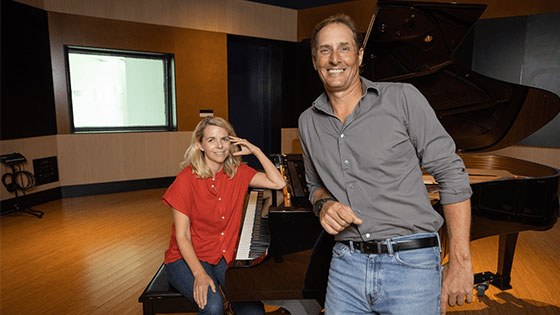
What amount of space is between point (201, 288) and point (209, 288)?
5 centimetres

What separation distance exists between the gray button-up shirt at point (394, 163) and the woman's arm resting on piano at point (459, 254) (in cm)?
4

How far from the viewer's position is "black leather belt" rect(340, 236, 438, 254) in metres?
1.23

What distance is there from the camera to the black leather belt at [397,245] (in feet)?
4.04

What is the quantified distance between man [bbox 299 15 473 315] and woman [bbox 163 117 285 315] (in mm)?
796

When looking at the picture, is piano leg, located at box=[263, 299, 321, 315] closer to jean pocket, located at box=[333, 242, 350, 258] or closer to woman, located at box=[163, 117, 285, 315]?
woman, located at box=[163, 117, 285, 315]

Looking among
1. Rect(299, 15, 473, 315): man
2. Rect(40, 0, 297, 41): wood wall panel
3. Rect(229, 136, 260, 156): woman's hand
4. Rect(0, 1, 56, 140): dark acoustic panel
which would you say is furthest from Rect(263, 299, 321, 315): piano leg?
Rect(40, 0, 297, 41): wood wall panel

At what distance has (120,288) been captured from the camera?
3.17 m

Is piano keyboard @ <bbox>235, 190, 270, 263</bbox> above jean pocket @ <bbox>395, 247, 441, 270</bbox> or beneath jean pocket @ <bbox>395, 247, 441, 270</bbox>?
beneath

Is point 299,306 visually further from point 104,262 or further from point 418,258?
point 104,262

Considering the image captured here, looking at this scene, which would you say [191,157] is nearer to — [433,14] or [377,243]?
[377,243]

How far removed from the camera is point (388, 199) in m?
1.25

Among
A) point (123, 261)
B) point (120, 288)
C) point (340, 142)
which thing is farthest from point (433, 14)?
point (123, 261)

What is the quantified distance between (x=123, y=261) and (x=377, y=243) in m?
3.17

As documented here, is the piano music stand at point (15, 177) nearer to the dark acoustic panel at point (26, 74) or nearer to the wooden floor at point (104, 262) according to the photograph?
the wooden floor at point (104, 262)
